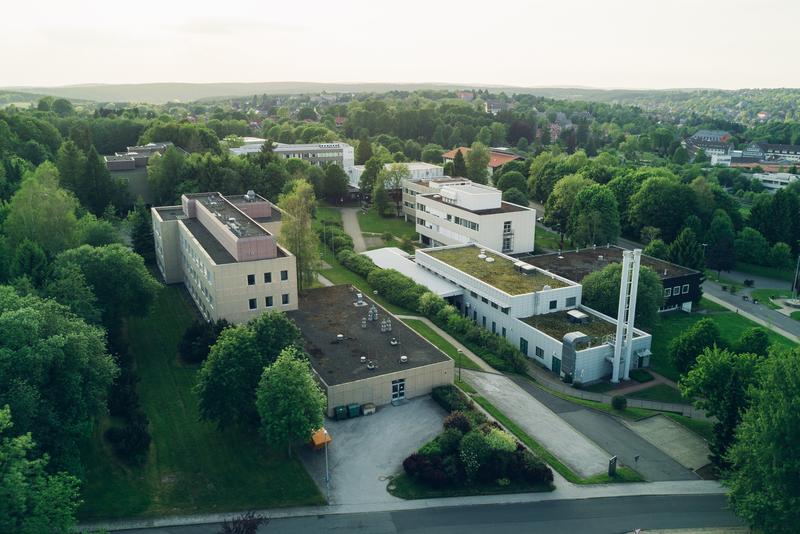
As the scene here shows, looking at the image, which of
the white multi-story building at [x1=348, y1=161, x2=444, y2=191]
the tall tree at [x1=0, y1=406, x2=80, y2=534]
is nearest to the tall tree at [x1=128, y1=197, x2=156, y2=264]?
the white multi-story building at [x1=348, y1=161, x2=444, y2=191]

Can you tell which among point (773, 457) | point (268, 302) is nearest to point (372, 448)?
point (268, 302)

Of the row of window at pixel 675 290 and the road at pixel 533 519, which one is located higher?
the row of window at pixel 675 290

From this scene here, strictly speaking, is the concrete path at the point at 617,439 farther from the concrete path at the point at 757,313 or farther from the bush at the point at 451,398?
the concrete path at the point at 757,313

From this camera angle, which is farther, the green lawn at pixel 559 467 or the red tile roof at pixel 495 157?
the red tile roof at pixel 495 157

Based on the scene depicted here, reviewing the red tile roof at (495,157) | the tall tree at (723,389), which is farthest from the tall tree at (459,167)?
the tall tree at (723,389)

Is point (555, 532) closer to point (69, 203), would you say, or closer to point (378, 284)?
point (378, 284)

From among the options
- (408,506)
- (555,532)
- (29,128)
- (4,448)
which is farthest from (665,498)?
(29,128)

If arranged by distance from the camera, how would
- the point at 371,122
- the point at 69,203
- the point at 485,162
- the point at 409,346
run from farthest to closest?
the point at 371,122 < the point at 485,162 < the point at 69,203 < the point at 409,346
